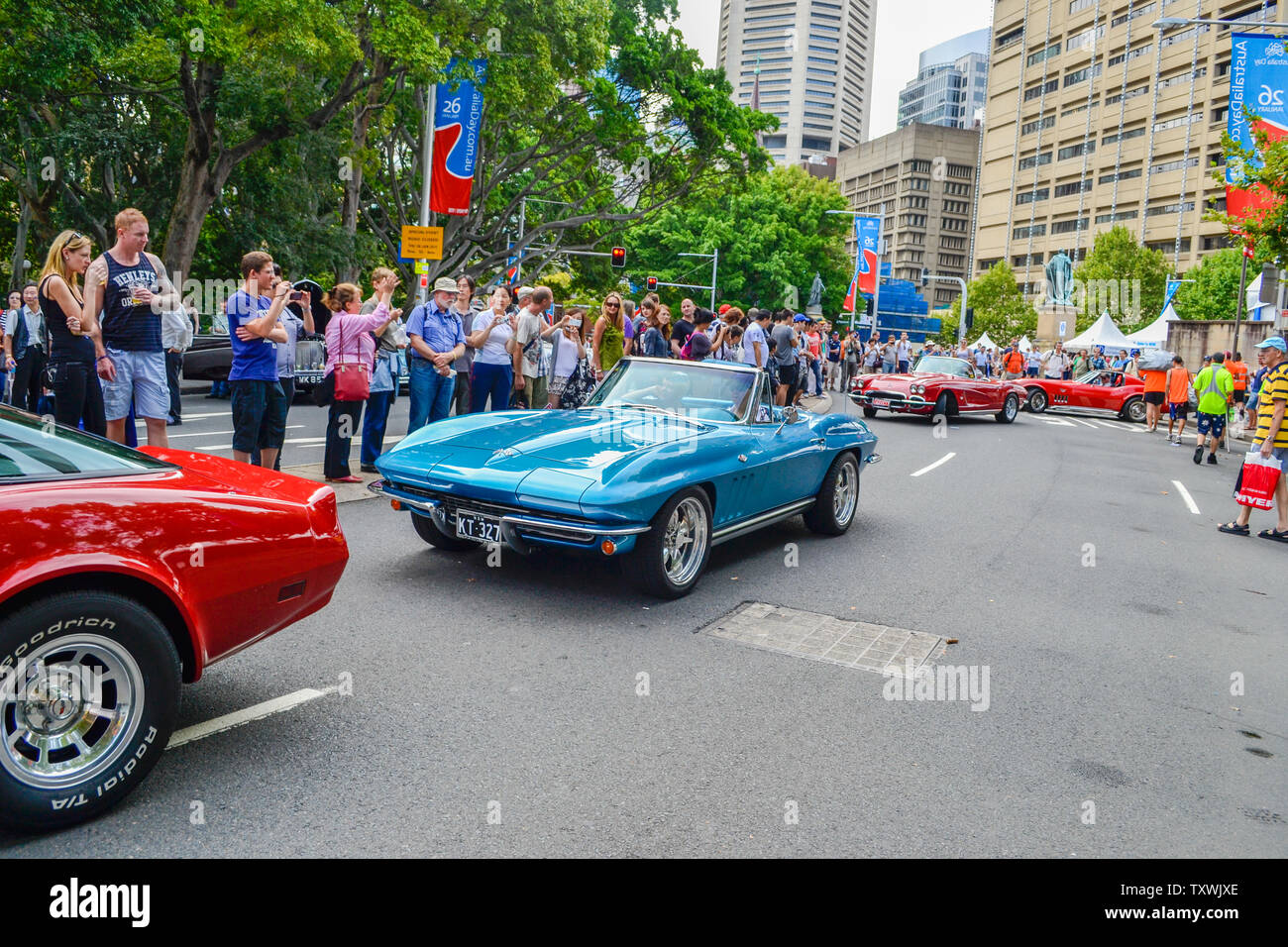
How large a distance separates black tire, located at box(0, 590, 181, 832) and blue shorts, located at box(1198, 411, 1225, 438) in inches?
711

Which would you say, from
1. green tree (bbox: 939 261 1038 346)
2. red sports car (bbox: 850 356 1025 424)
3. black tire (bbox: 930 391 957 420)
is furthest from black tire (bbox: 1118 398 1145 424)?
green tree (bbox: 939 261 1038 346)

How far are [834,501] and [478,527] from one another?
348 centimetres

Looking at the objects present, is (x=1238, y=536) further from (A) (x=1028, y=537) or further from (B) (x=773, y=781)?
(B) (x=773, y=781)

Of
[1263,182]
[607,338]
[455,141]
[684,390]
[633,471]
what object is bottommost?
[633,471]

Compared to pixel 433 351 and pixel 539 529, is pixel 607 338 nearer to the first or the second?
pixel 433 351

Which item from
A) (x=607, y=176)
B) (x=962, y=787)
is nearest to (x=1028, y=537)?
(x=962, y=787)

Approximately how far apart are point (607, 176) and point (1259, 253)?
1698cm

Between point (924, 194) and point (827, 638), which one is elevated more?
point (924, 194)

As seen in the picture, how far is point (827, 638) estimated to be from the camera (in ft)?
18.0

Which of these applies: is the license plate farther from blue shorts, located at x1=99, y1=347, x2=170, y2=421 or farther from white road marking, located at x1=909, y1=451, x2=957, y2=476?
white road marking, located at x1=909, y1=451, x2=957, y2=476

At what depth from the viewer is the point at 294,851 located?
2951 millimetres

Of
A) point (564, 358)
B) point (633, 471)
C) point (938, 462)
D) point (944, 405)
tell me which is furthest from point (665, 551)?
point (944, 405)

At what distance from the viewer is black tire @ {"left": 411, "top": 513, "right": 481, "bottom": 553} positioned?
21.9ft

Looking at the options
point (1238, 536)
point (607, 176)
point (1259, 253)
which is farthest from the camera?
point (607, 176)
